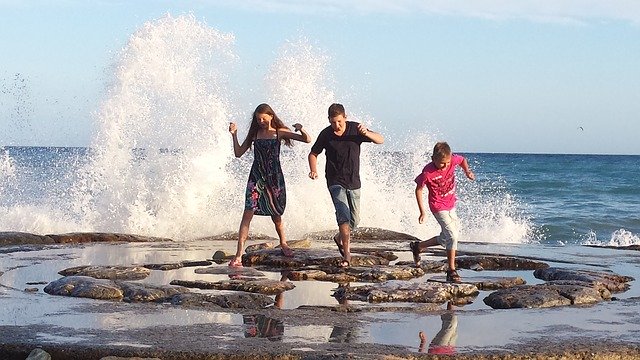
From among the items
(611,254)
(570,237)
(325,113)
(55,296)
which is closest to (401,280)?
(55,296)

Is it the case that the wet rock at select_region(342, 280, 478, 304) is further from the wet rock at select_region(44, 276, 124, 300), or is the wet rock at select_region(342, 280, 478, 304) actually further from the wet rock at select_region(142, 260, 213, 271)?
the wet rock at select_region(142, 260, 213, 271)

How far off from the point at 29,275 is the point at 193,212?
23.9 feet

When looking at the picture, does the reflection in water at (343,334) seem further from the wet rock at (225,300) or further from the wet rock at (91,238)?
the wet rock at (91,238)

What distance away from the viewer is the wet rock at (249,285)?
775cm

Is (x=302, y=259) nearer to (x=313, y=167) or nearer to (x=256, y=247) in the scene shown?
(x=313, y=167)

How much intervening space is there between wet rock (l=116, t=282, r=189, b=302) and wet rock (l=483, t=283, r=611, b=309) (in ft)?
8.27

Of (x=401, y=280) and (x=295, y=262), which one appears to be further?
(x=295, y=262)

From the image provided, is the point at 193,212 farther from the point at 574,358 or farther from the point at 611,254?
the point at 574,358

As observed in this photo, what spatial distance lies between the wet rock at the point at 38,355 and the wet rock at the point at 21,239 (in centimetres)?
752

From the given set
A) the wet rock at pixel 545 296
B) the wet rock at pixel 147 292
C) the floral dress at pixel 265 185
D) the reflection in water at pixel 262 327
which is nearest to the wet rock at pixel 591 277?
the wet rock at pixel 545 296

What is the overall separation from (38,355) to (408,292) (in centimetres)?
327

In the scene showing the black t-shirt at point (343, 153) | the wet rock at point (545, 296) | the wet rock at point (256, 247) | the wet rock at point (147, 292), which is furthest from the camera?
the wet rock at point (256, 247)

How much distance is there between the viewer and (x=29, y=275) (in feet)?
28.9

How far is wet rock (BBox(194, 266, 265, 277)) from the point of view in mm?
8641
